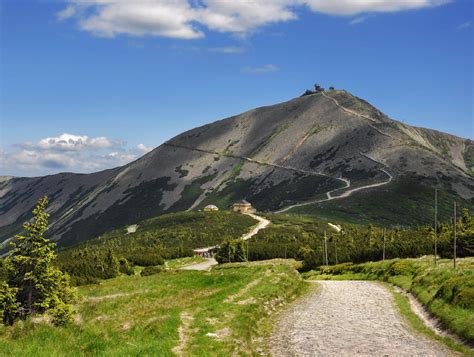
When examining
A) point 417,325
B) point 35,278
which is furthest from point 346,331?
point 35,278

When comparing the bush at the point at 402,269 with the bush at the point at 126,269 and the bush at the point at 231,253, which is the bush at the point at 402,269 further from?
the bush at the point at 231,253

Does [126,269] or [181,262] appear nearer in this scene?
[126,269]

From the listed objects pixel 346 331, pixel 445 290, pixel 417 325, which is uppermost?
pixel 445 290

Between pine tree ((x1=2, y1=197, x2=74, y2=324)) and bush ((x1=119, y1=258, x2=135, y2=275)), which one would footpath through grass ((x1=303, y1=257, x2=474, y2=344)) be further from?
bush ((x1=119, y1=258, x2=135, y2=275))

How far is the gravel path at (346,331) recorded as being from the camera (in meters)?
20.8

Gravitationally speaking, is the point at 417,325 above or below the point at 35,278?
below

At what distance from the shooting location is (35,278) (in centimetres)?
2844

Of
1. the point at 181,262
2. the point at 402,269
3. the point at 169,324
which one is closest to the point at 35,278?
the point at 169,324

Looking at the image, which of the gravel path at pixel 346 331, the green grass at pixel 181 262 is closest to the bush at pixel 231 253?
the green grass at pixel 181 262

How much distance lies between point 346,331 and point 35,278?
17.8 meters

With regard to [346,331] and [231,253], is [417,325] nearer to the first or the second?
[346,331]

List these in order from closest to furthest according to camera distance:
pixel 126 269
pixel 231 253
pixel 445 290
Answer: pixel 445 290 < pixel 126 269 < pixel 231 253

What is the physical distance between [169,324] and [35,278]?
10.3 m

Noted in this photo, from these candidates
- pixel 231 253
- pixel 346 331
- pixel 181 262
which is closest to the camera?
pixel 346 331
